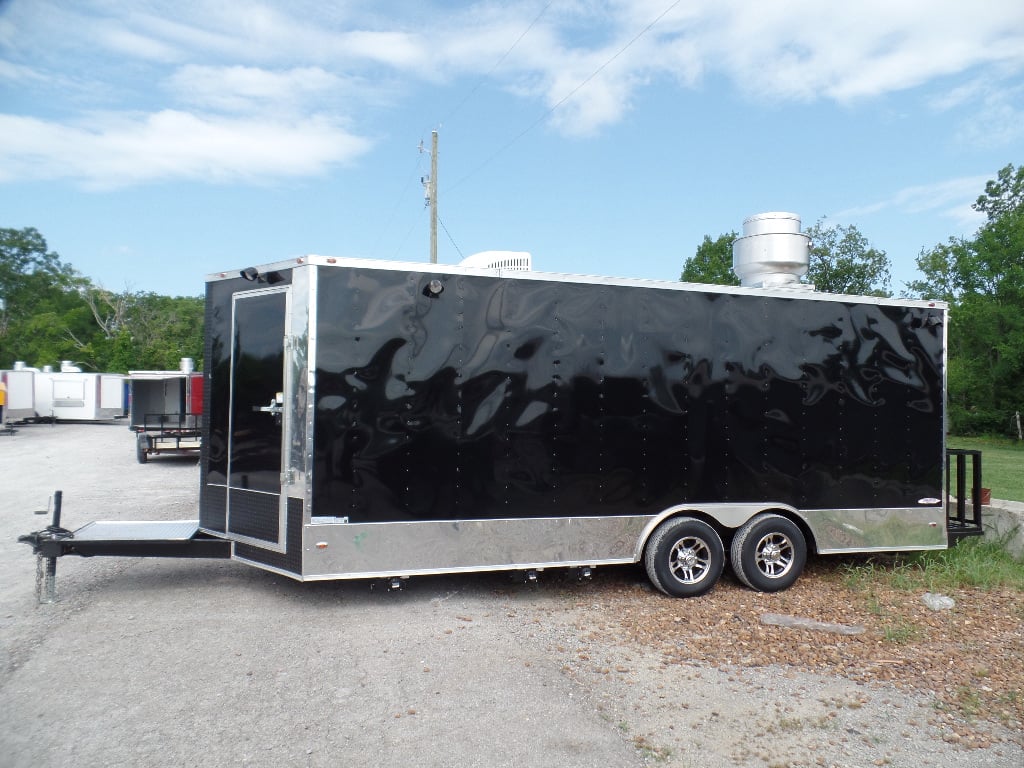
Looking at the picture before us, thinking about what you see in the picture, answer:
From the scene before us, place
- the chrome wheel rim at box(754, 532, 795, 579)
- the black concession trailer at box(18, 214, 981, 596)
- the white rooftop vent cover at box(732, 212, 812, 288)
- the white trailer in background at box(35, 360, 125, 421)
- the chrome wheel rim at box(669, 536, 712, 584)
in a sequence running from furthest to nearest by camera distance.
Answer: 1. the white trailer in background at box(35, 360, 125, 421)
2. the white rooftop vent cover at box(732, 212, 812, 288)
3. the chrome wheel rim at box(754, 532, 795, 579)
4. the chrome wheel rim at box(669, 536, 712, 584)
5. the black concession trailer at box(18, 214, 981, 596)

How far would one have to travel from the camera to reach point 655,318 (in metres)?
6.65

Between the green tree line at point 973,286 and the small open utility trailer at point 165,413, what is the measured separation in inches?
952

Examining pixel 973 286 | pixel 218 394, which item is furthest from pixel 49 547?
pixel 973 286

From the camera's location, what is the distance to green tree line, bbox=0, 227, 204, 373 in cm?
5453

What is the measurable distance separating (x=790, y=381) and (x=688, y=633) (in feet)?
8.35

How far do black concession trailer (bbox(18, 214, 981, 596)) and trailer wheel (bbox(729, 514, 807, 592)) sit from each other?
0.06 ft

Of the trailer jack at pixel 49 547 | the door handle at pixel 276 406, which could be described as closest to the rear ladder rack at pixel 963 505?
the door handle at pixel 276 406

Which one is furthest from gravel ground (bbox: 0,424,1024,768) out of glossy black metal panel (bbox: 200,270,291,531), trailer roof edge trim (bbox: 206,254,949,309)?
trailer roof edge trim (bbox: 206,254,949,309)

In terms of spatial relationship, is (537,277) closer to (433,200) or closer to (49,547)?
(49,547)

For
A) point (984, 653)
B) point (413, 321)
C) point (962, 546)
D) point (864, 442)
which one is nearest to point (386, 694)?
point (413, 321)

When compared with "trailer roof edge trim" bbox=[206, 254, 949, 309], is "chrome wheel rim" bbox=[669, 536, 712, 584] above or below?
below

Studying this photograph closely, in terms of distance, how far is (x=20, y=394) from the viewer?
96.3ft

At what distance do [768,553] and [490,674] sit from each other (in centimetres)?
315

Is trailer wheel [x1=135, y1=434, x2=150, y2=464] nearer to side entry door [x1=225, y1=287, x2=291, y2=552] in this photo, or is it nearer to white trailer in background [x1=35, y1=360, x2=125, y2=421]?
side entry door [x1=225, y1=287, x2=291, y2=552]
